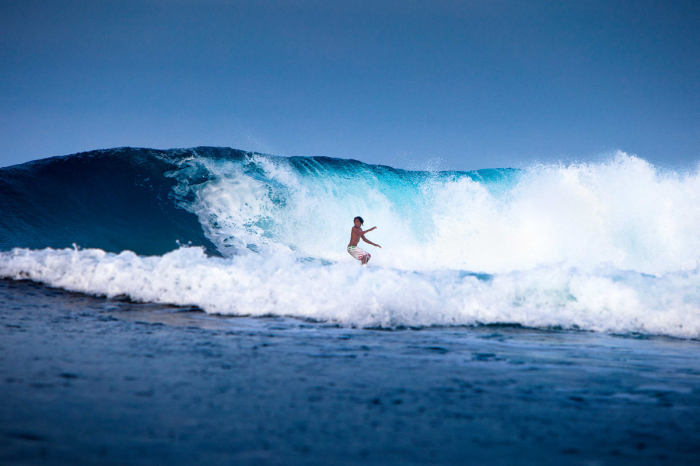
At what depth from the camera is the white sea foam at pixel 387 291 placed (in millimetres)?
5965

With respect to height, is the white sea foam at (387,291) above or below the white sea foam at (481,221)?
below

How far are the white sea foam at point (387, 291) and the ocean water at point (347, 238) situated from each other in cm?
3

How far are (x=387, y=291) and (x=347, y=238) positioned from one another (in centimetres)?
924

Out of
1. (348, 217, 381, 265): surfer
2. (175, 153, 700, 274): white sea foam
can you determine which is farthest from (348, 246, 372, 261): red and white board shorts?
(175, 153, 700, 274): white sea foam

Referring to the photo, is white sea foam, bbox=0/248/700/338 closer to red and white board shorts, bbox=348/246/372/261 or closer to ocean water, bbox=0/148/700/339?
ocean water, bbox=0/148/700/339

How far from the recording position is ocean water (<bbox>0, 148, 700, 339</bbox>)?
20.7ft

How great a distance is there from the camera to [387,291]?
20.3 ft

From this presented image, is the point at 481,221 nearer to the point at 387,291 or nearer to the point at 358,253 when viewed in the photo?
the point at 358,253

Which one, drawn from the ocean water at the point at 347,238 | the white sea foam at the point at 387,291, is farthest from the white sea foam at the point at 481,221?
the white sea foam at the point at 387,291

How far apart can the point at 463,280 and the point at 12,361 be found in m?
5.32

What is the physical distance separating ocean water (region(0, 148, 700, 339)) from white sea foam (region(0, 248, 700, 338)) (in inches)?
1.0

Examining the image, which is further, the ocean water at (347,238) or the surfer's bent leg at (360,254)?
the surfer's bent leg at (360,254)

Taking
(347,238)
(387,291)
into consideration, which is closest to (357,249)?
(347,238)

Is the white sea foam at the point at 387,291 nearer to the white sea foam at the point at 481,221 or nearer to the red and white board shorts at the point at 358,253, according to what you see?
the red and white board shorts at the point at 358,253
